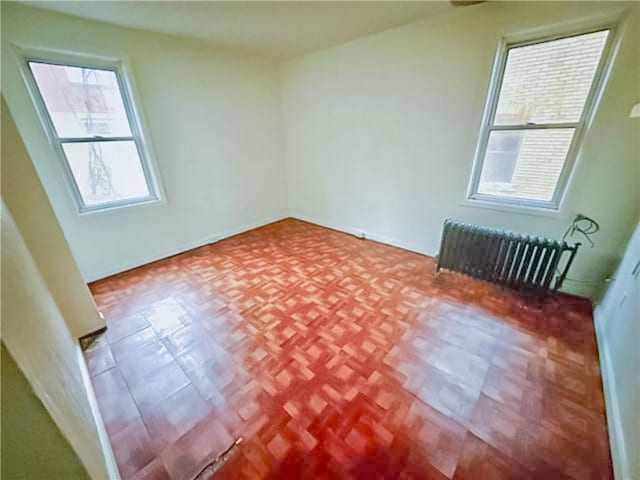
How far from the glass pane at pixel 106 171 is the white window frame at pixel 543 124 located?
3.56 metres

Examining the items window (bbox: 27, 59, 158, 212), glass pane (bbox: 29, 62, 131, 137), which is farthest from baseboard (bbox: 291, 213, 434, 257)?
glass pane (bbox: 29, 62, 131, 137)

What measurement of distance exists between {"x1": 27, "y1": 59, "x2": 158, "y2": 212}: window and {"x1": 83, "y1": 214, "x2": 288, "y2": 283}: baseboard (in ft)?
2.13

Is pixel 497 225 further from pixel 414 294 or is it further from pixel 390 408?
pixel 390 408

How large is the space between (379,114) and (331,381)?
2785 mm

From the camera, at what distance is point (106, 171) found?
265cm

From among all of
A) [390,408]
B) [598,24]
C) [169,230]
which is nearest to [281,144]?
[169,230]

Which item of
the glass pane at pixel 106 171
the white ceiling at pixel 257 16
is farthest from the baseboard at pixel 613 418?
the glass pane at pixel 106 171

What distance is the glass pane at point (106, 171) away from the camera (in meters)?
2.47

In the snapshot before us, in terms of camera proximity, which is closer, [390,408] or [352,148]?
[390,408]

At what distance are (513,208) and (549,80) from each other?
105 cm

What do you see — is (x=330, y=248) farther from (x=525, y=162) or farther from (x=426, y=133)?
(x=525, y=162)

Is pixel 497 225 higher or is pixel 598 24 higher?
pixel 598 24

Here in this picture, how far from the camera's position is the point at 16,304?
0.74 metres

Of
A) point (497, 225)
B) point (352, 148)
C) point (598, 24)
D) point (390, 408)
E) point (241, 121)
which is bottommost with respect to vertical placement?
point (390, 408)
